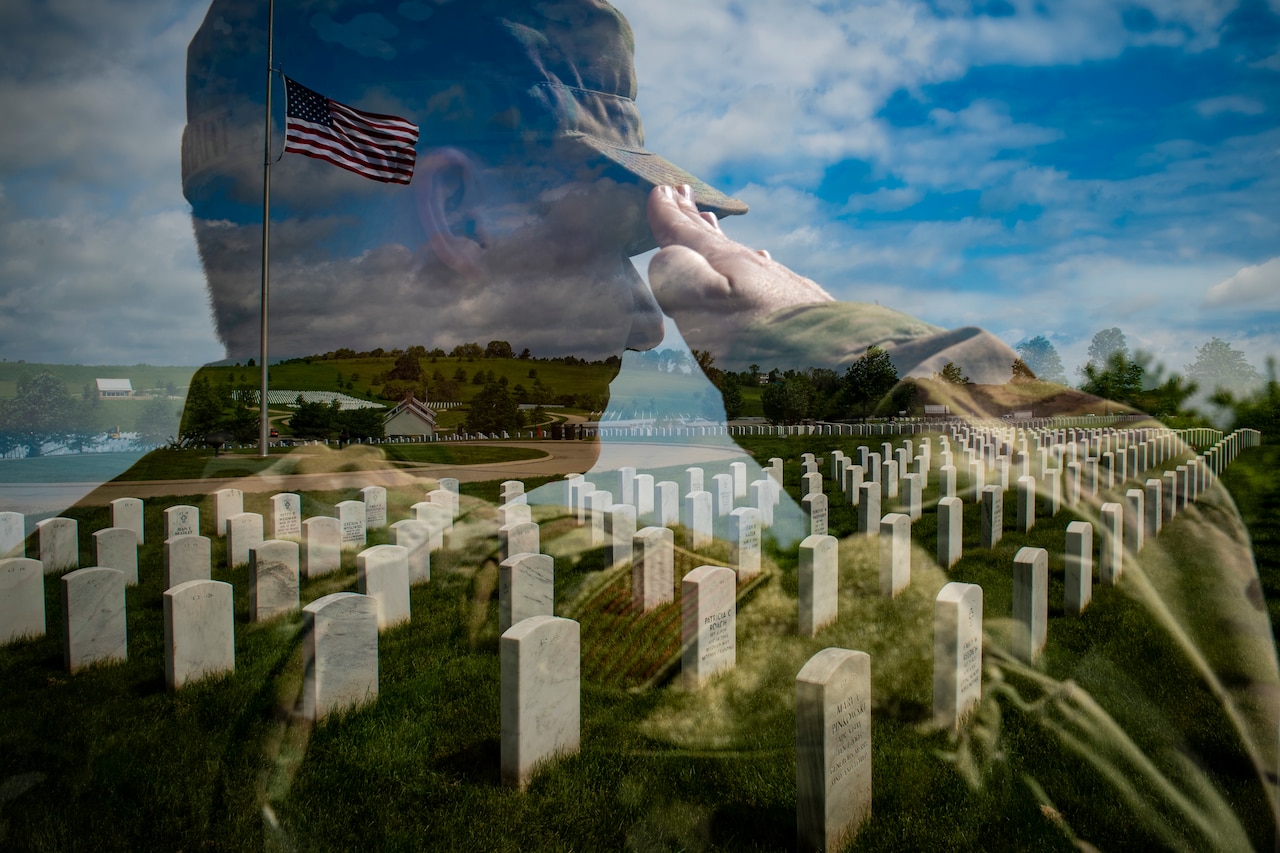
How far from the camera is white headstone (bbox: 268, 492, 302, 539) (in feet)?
26.9

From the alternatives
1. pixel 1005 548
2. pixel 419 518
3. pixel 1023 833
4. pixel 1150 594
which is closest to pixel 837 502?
pixel 1005 548

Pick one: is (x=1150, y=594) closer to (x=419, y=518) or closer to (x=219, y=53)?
(x=419, y=518)

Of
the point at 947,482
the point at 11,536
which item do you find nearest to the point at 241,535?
the point at 11,536

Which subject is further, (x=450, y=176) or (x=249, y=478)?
(x=249, y=478)

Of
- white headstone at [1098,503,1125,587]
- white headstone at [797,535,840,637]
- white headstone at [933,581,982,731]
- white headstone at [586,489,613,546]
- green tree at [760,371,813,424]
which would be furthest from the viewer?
green tree at [760,371,813,424]

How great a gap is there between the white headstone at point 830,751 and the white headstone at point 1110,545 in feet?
14.9

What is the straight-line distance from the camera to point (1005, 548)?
7371 millimetres

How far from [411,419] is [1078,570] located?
425 inches

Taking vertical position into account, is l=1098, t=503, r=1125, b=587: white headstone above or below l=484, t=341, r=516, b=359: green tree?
below

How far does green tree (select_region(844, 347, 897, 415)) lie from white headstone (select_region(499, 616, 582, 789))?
2063 cm

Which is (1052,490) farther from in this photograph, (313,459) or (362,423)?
(313,459)

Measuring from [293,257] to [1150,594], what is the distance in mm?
12403

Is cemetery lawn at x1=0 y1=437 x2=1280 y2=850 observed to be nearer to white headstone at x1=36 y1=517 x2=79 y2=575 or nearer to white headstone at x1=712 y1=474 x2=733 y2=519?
white headstone at x1=36 y1=517 x2=79 y2=575

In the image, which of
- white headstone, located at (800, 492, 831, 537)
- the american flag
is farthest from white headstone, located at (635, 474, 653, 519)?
the american flag
